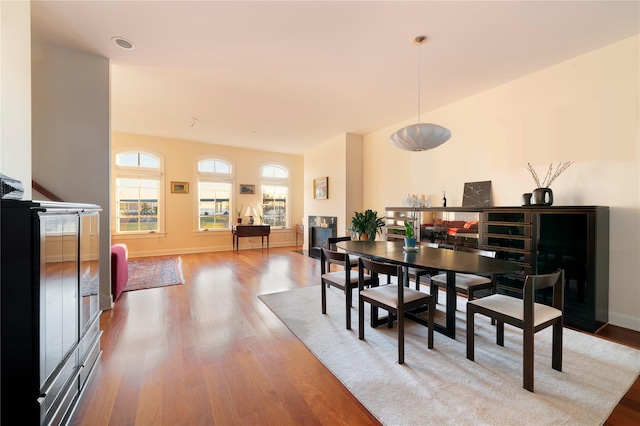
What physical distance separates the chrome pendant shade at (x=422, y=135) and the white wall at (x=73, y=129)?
337 centimetres

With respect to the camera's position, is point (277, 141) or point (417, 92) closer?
point (417, 92)

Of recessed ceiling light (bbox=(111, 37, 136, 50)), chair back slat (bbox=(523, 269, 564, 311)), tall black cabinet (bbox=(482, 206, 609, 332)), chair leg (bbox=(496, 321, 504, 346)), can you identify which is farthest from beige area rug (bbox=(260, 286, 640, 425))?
recessed ceiling light (bbox=(111, 37, 136, 50))

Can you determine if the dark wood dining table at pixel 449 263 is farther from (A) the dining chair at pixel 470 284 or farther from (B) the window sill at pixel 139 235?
(B) the window sill at pixel 139 235

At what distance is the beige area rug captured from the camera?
4.89ft

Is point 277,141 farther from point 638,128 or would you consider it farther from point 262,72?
point 638,128

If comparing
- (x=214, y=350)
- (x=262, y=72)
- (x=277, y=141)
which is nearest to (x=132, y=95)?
(x=262, y=72)

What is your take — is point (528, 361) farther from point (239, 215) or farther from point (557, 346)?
point (239, 215)

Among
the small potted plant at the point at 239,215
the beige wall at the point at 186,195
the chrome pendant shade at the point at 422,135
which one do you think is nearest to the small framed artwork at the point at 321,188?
the beige wall at the point at 186,195

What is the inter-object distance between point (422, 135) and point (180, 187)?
6222mm

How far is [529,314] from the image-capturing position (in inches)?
66.0

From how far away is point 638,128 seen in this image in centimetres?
253

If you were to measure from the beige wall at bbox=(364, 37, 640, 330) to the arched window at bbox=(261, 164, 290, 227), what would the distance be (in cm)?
499

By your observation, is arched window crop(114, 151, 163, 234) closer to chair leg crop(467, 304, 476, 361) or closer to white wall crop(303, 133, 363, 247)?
white wall crop(303, 133, 363, 247)

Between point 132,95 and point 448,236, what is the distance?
525cm
